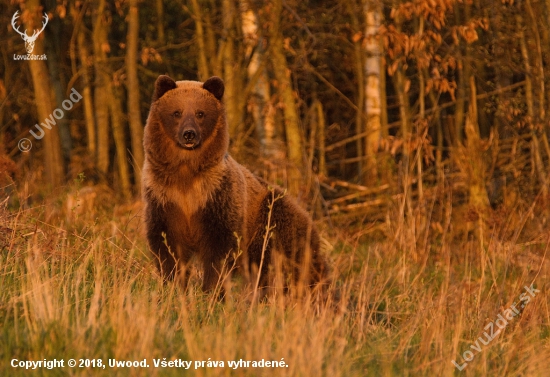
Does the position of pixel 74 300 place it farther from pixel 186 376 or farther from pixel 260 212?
pixel 260 212

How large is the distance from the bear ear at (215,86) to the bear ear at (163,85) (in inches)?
11.3

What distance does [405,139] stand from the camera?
38.3 ft

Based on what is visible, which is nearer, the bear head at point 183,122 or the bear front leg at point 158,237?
the bear front leg at point 158,237

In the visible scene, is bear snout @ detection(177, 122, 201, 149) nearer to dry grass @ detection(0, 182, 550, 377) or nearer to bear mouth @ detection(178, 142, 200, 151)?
bear mouth @ detection(178, 142, 200, 151)

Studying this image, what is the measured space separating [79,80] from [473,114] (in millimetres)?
14685

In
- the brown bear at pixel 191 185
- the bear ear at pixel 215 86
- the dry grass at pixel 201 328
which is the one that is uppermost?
the bear ear at pixel 215 86

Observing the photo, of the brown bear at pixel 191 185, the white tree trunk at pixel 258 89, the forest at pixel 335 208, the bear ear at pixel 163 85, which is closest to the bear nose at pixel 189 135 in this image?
Result: the brown bear at pixel 191 185

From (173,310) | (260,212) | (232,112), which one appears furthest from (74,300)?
(232,112)

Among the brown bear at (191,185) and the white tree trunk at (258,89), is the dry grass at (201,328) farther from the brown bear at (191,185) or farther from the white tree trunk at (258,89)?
the white tree trunk at (258,89)

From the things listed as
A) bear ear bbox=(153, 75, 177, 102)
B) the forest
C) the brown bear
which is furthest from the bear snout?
the forest

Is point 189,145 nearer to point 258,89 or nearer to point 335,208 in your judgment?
point 335,208

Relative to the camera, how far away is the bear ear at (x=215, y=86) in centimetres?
734

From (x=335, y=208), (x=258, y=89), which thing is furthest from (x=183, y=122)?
(x=258, y=89)

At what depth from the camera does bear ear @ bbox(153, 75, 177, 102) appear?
7164 mm
